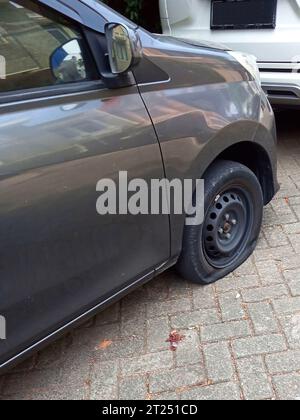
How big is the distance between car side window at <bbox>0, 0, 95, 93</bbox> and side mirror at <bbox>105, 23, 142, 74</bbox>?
0.39 ft

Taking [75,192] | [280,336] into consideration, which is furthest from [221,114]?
[280,336]

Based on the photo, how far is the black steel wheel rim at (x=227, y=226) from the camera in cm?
267

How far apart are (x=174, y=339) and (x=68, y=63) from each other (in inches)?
55.3

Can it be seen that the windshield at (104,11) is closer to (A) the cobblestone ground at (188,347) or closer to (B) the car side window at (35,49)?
(B) the car side window at (35,49)

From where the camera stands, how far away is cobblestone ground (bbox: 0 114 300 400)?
7.19ft

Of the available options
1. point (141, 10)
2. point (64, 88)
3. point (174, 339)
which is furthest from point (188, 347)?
point (141, 10)

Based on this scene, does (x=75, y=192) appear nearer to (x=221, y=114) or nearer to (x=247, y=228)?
(x=221, y=114)

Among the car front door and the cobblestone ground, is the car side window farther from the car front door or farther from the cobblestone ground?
the cobblestone ground

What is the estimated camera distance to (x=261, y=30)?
3613mm

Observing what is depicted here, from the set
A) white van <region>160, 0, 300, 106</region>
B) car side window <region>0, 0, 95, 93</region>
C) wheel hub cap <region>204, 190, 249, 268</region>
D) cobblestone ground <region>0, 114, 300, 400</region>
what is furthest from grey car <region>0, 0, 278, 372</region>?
white van <region>160, 0, 300, 106</region>

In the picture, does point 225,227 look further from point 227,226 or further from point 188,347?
point 188,347

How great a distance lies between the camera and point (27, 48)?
1889 millimetres

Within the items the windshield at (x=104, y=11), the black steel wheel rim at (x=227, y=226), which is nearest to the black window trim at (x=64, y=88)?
the windshield at (x=104, y=11)

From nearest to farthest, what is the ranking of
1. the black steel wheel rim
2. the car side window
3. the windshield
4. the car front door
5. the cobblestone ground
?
the car front door, the car side window, the windshield, the cobblestone ground, the black steel wheel rim
